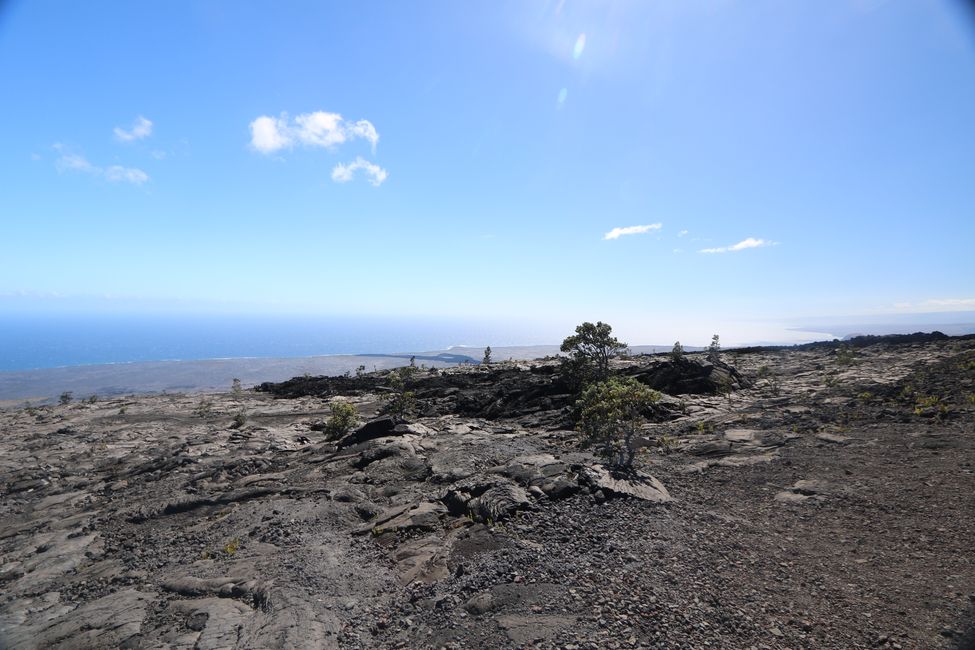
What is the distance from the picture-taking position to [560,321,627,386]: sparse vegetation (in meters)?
38.4

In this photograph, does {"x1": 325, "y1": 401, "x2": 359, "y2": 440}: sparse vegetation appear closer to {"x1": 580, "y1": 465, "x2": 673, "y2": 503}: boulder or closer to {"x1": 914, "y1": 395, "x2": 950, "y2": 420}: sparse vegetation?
{"x1": 580, "y1": 465, "x2": 673, "y2": 503}: boulder

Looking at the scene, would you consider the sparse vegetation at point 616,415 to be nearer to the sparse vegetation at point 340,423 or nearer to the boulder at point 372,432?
the boulder at point 372,432

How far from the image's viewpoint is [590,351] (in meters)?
40.0

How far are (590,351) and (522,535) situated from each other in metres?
27.7

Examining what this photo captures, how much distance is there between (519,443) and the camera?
27672mm

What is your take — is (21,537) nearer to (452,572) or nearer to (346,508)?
(346,508)

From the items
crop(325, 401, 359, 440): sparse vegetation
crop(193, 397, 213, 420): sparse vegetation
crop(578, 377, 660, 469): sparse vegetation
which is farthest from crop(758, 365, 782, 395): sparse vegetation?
crop(193, 397, 213, 420): sparse vegetation

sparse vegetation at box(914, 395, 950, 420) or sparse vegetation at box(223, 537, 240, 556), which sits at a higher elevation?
sparse vegetation at box(914, 395, 950, 420)

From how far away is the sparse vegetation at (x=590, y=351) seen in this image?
3844cm

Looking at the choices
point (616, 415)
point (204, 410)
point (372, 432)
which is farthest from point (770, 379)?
point (204, 410)

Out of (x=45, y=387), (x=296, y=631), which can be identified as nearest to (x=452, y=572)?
(x=296, y=631)

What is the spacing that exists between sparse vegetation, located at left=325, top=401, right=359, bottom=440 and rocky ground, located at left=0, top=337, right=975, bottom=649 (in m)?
1.48

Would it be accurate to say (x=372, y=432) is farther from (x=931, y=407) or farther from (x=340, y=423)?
(x=931, y=407)

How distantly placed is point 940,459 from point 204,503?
35253 mm
